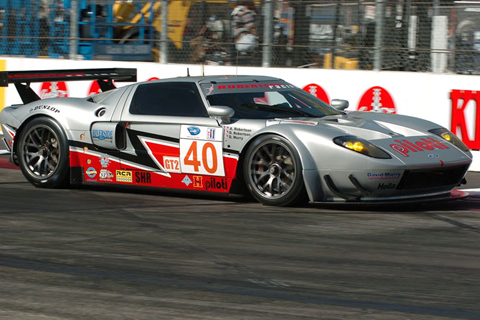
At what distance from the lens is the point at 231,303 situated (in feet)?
13.1

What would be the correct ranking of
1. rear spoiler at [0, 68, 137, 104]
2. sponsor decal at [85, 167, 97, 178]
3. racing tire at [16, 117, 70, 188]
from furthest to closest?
1. rear spoiler at [0, 68, 137, 104]
2. racing tire at [16, 117, 70, 188]
3. sponsor decal at [85, 167, 97, 178]

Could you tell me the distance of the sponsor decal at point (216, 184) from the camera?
7250 millimetres

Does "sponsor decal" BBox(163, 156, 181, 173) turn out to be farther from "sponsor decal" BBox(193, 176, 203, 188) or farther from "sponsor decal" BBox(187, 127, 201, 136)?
"sponsor decal" BBox(187, 127, 201, 136)

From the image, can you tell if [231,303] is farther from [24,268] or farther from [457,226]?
[457,226]

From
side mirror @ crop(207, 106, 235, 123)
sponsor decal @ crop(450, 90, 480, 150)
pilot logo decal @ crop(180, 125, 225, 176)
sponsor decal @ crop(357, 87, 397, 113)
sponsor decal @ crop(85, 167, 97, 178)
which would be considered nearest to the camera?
side mirror @ crop(207, 106, 235, 123)

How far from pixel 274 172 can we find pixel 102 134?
1.91 meters

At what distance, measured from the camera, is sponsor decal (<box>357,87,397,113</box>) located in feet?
34.2

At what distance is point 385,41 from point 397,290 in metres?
7.10

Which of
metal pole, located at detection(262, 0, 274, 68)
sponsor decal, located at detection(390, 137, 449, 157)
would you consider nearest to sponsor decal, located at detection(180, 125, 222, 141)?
sponsor decal, located at detection(390, 137, 449, 157)

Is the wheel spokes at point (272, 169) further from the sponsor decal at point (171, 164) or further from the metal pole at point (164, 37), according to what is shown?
the metal pole at point (164, 37)

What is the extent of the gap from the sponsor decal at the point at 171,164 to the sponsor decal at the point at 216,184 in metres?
0.32

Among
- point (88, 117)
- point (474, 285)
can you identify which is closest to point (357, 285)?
point (474, 285)

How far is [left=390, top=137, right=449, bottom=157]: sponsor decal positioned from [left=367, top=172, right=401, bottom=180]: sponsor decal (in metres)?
0.21

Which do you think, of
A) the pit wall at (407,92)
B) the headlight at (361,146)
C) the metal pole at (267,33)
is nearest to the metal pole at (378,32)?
the pit wall at (407,92)
